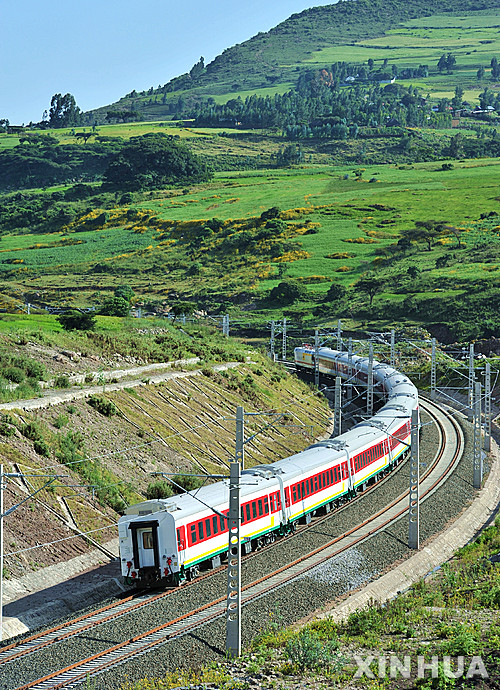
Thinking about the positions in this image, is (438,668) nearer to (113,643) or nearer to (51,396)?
(113,643)

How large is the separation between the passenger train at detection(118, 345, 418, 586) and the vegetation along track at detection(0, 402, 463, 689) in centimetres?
73

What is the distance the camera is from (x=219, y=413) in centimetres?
5294

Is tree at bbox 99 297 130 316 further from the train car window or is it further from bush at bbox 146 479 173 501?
the train car window

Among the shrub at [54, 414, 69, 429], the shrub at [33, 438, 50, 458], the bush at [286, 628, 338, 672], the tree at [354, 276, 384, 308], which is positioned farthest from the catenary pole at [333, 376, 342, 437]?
the tree at [354, 276, 384, 308]

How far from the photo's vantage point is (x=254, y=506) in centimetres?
3212

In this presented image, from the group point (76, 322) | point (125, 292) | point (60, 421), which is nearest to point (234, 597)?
point (60, 421)

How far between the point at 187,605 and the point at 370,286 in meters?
102

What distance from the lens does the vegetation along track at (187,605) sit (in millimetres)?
21406

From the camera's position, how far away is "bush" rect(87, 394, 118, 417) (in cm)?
4331

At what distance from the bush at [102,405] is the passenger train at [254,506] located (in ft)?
33.2

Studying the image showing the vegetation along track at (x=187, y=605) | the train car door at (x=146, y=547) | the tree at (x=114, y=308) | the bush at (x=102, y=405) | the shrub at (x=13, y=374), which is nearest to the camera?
the vegetation along track at (x=187, y=605)

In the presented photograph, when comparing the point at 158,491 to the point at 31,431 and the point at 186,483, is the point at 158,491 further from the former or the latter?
the point at 31,431

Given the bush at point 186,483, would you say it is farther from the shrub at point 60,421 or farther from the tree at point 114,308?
the tree at point 114,308

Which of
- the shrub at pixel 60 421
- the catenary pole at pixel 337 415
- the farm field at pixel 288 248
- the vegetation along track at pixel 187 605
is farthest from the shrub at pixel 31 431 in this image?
the farm field at pixel 288 248
